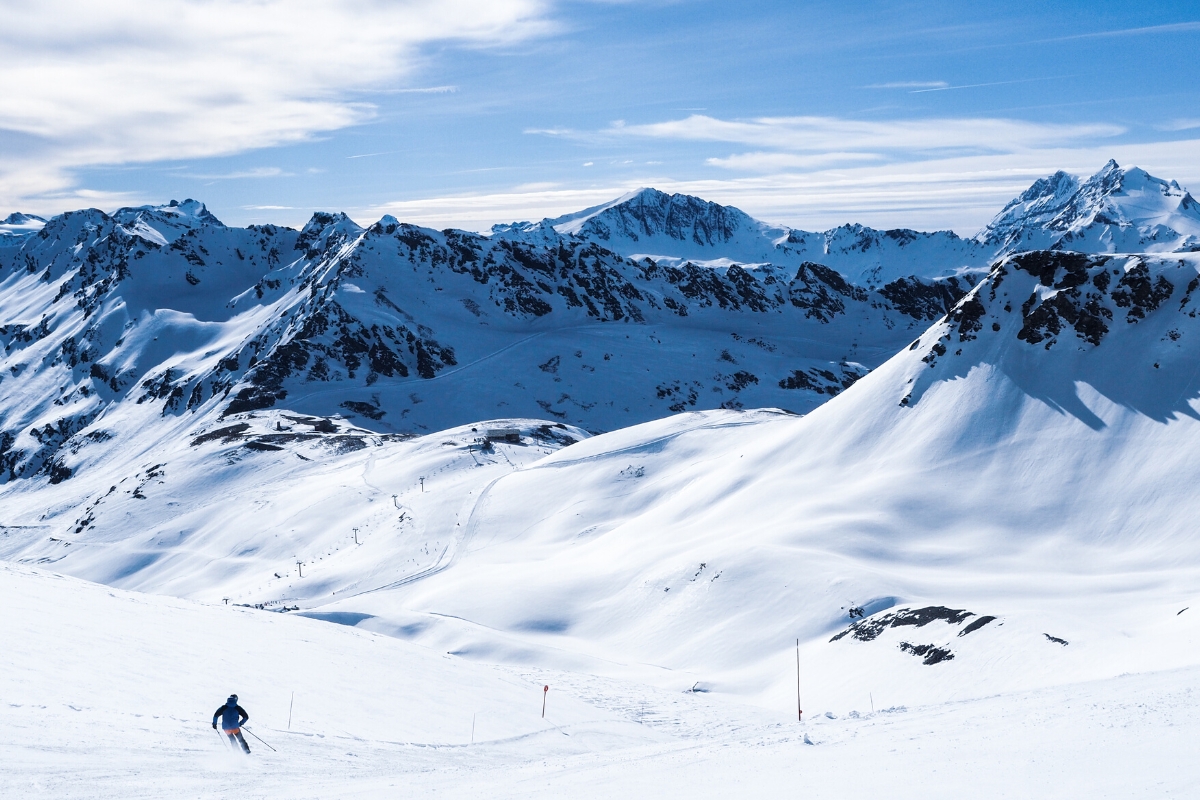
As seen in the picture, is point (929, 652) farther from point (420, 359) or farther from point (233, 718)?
point (420, 359)

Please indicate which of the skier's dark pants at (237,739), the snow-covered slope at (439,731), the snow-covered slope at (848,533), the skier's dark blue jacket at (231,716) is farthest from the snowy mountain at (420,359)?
the skier's dark blue jacket at (231,716)

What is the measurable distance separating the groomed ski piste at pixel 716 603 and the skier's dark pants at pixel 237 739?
2.14ft

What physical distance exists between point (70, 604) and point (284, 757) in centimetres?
1269

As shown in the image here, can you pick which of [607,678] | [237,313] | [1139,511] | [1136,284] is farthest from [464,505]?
[237,313]

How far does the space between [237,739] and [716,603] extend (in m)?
24.5

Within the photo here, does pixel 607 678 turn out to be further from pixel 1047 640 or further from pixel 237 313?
pixel 237 313

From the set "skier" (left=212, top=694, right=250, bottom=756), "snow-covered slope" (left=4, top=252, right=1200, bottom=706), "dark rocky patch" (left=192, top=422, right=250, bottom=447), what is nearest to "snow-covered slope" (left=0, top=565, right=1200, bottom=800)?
"skier" (left=212, top=694, right=250, bottom=756)

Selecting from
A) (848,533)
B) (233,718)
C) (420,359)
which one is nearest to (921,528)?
(848,533)

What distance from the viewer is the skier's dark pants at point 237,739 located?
1647cm

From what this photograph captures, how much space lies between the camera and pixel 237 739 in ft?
54.6

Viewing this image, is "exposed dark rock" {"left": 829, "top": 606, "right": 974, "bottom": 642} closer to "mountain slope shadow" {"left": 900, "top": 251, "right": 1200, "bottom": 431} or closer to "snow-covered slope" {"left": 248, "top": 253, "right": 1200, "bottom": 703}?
"snow-covered slope" {"left": 248, "top": 253, "right": 1200, "bottom": 703}

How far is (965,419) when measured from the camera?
49.9 meters

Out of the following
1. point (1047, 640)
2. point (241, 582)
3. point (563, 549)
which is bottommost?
point (241, 582)

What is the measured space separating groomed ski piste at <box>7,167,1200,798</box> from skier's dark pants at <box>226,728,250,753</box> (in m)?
0.65
